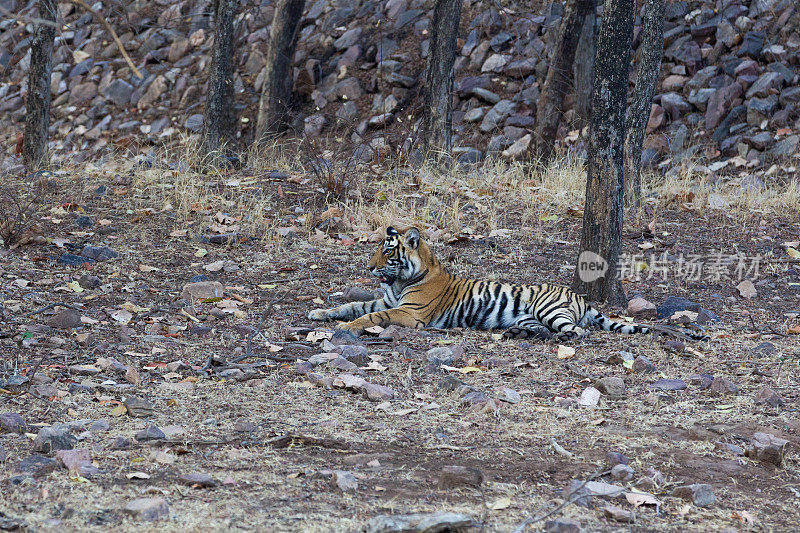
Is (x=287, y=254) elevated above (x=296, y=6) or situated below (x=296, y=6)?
below

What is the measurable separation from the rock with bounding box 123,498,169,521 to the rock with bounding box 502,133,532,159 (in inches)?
441

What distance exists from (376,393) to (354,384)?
0.19 meters

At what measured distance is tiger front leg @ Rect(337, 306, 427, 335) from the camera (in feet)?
20.9

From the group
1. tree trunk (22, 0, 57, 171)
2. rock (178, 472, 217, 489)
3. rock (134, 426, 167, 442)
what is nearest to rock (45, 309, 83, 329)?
rock (134, 426, 167, 442)

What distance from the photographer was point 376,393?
4.71 meters

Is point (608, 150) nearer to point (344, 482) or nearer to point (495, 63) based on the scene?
point (344, 482)

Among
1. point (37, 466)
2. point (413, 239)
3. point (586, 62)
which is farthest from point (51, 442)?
point (586, 62)

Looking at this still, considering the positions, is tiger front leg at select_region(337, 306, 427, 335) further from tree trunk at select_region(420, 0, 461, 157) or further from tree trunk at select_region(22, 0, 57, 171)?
tree trunk at select_region(22, 0, 57, 171)

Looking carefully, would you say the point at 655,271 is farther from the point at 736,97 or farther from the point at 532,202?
the point at 736,97

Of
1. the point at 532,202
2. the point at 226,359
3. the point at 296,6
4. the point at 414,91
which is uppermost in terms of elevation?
the point at 296,6

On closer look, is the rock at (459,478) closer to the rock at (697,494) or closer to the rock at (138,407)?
the rock at (697,494)

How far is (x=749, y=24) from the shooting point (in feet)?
47.6

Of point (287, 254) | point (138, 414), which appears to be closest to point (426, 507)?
point (138, 414)

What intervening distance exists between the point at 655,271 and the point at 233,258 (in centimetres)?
412
